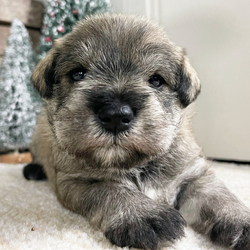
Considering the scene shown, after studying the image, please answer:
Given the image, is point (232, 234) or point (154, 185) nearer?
point (232, 234)

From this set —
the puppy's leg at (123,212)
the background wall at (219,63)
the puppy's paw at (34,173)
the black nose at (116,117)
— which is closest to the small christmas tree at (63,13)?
the background wall at (219,63)

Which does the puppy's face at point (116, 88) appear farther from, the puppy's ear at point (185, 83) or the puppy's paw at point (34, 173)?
the puppy's paw at point (34, 173)

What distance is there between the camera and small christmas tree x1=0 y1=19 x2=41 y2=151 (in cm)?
310

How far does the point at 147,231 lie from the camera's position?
1.05 metres

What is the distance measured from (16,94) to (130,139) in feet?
7.82

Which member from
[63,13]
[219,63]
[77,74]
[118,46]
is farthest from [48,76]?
[63,13]

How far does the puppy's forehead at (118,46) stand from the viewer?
1.34 metres

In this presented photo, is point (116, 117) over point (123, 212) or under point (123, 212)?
over

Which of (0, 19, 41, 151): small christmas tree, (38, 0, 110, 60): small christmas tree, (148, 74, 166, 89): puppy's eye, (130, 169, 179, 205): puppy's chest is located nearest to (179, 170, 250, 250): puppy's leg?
(130, 169, 179, 205): puppy's chest

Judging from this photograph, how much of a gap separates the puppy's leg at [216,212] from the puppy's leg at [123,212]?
16cm

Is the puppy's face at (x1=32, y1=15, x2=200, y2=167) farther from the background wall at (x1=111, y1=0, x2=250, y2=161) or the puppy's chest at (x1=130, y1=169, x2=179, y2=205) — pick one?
the background wall at (x1=111, y1=0, x2=250, y2=161)

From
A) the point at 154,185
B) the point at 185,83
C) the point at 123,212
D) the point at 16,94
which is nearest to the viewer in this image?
the point at 123,212

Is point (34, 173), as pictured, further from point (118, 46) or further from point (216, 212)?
point (216, 212)

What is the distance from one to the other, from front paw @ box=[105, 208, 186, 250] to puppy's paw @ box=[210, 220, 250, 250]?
14cm
